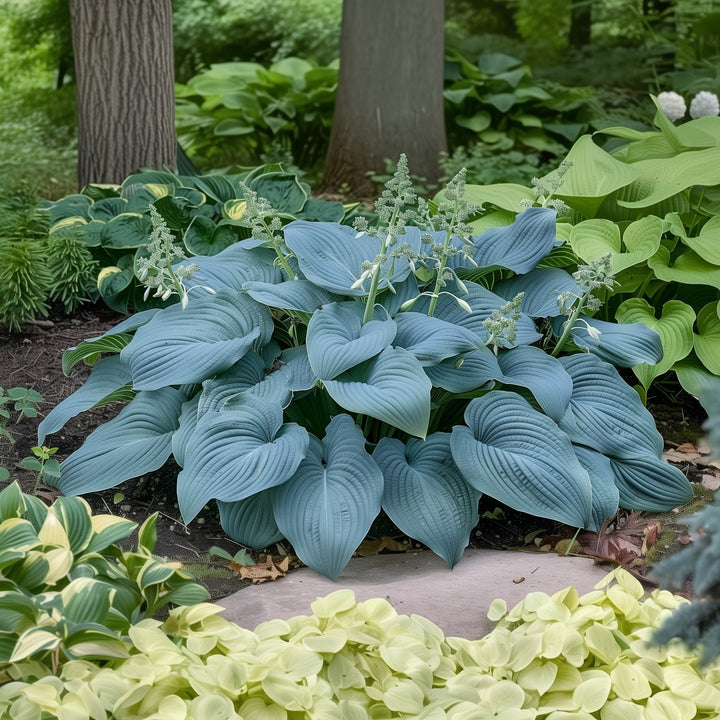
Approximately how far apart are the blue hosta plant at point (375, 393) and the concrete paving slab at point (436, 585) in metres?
0.09

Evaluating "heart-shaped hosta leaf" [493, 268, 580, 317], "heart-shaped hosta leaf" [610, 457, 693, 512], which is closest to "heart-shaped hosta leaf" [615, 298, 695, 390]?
"heart-shaped hosta leaf" [493, 268, 580, 317]

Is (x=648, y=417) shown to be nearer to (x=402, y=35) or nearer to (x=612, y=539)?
(x=612, y=539)

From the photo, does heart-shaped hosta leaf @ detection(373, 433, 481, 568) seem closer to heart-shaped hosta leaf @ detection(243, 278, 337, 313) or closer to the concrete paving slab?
the concrete paving slab

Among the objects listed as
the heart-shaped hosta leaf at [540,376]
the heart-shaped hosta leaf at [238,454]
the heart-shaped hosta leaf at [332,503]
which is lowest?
the heart-shaped hosta leaf at [332,503]

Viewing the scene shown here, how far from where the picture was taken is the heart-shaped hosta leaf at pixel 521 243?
3600mm

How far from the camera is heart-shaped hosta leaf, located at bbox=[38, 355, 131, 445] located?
3295 millimetres

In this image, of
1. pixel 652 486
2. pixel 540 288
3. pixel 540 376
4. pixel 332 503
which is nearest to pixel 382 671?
pixel 332 503

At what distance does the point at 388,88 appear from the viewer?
735 centimetres

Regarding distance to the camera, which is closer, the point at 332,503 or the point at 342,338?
the point at 332,503

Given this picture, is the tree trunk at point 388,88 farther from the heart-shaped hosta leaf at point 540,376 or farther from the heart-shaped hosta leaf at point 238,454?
the heart-shaped hosta leaf at point 238,454

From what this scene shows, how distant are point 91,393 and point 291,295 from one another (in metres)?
0.85

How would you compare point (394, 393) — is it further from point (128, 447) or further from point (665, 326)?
point (665, 326)

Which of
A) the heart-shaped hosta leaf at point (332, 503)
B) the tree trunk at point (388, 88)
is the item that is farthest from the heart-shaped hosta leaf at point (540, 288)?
the tree trunk at point (388, 88)

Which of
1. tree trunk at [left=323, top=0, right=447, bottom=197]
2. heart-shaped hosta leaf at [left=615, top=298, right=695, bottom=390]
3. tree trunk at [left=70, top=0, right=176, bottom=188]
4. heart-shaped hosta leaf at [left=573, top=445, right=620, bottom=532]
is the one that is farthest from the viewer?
tree trunk at [left=323, top=0, right=447, bottom=197]
